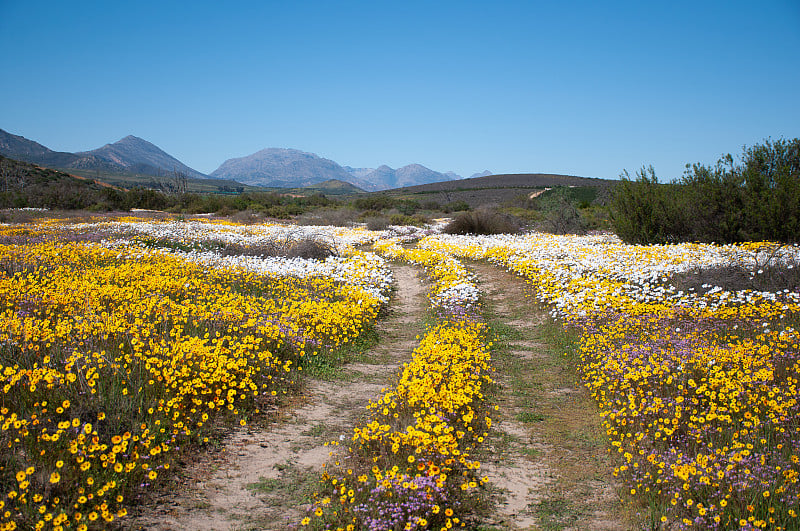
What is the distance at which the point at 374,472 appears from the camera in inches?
160

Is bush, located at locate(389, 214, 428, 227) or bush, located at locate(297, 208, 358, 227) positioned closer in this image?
bush, located at locate(297, 208, 358, 227)

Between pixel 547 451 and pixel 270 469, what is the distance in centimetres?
282

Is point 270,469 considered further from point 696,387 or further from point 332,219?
point 332,219

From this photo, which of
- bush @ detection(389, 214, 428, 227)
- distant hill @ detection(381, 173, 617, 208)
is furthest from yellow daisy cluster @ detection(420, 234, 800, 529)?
distant hill @ detection(381, 173, 617, 208)

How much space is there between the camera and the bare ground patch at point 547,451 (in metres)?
3.94

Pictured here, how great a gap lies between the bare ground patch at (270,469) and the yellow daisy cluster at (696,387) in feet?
9.33

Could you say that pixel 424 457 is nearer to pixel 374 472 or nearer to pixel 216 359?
pixel 374 472

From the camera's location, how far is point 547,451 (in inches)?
200

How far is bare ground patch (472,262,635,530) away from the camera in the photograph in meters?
3.94

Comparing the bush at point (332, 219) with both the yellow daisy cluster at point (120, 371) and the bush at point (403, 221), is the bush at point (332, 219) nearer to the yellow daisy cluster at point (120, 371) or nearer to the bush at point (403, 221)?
the bush at point (403, 221)

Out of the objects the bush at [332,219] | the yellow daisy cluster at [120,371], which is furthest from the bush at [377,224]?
the yellow daisy cluster at [120,371]

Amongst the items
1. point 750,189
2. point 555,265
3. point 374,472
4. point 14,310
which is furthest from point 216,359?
point 750,189

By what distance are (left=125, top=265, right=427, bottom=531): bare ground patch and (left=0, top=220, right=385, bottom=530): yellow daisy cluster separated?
0.29 meters

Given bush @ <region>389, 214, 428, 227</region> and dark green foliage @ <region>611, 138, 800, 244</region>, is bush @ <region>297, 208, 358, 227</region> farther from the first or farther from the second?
dark green foliage @ <region>611, 138, 800, 244</region>
